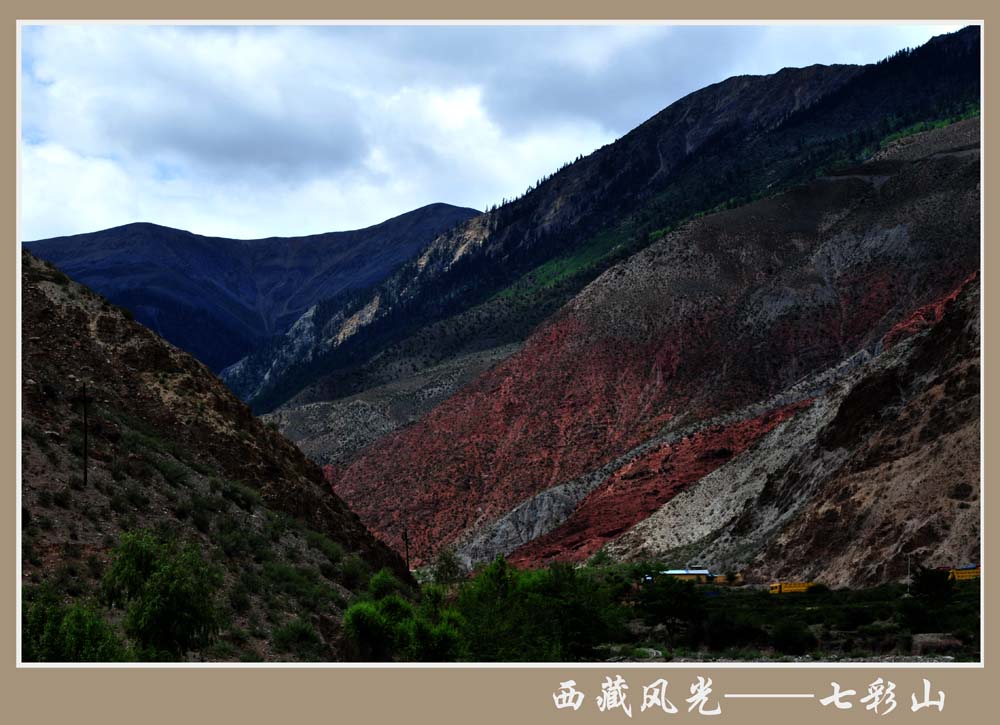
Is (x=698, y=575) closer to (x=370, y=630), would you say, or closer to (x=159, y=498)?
(x=370, y=630)

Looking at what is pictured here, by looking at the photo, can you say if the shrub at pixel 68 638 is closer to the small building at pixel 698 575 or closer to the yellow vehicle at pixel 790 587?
the yellow vehicle at pixel 790 587

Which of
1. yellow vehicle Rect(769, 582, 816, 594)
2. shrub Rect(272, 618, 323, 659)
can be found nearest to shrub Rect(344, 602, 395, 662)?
shrub Rect(272, 618, 323, 659)

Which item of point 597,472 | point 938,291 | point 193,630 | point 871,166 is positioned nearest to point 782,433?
point 597,472

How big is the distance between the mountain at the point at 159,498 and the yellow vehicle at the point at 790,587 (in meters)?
18.5

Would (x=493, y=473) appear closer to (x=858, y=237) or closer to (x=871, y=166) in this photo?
(x=858, y=237)

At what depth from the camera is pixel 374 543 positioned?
1829 inches

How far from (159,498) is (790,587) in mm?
31127

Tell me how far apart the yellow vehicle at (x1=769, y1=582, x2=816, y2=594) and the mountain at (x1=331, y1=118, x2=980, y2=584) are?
1826 millimetres

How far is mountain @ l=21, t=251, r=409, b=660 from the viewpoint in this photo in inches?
1081

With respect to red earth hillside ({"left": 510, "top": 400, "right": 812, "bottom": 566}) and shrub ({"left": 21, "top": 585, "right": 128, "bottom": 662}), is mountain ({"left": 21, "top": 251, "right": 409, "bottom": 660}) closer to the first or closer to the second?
shrub ({"left": 21, "top": 585, "right": 128, "bottom": 662})

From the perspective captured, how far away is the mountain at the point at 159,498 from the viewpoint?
90.1 feet

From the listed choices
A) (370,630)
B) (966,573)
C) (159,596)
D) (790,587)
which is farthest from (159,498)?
(790,587)

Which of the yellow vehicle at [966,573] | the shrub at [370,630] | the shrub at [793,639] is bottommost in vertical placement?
the shrub at [793,639]

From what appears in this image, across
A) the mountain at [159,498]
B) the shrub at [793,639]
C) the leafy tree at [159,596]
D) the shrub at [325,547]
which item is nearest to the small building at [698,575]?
the shrub at [793,639]
